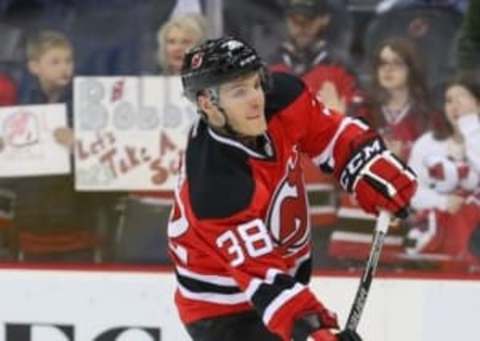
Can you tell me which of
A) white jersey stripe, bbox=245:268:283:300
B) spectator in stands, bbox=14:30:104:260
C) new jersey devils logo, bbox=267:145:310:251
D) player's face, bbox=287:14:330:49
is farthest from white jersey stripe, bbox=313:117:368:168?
spectator in stands, bbox=14:30:104:260

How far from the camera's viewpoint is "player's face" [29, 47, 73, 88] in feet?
15.9

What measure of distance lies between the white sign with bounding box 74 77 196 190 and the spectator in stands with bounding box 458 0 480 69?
30.5 inches

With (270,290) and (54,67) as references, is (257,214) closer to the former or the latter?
(270,290)

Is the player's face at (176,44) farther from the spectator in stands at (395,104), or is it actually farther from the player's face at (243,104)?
the player's face at (243,104)

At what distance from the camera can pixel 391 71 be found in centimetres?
466

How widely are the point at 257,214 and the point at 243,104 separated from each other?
21 cm

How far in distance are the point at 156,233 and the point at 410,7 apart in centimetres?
94

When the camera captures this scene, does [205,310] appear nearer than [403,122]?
Yes

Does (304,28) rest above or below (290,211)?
above

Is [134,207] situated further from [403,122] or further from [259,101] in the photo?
[259,101]

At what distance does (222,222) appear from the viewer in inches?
127

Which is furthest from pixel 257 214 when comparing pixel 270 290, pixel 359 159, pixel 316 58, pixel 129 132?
pixel 129 132

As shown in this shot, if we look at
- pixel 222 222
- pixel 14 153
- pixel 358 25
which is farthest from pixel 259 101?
pixel 14 153

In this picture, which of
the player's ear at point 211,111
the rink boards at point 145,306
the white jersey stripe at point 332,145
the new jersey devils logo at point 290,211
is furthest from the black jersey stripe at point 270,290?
the rink boards at point 145,306
